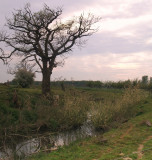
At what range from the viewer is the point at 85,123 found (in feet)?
40.7

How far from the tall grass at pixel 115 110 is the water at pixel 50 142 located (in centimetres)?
67

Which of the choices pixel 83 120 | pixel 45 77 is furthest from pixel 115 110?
pixel 45 77

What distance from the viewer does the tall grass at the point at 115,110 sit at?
37.2 ft

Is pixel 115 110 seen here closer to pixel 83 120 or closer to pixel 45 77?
pixel 83 120

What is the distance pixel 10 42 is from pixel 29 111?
870 cm

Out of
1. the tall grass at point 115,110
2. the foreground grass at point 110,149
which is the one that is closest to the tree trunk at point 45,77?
the tall grass at point 115,110

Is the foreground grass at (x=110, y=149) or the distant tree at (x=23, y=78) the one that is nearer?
the foreground grass at (x=110, y=149)

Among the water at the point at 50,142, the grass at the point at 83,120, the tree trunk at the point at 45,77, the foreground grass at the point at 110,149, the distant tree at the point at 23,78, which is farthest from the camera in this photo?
the distant tree at the point at 23,78

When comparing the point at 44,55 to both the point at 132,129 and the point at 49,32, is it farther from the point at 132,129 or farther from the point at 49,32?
the point at 132,129

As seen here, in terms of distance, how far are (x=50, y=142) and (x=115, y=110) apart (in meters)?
5.23

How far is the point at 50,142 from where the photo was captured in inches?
354

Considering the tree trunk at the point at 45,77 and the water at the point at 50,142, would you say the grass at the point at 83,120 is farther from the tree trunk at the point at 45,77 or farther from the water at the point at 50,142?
the tree trunk at the point at 45,77

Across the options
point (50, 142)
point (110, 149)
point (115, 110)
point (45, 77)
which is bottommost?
point (50, 142)

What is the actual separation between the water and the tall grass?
26.5 inches
